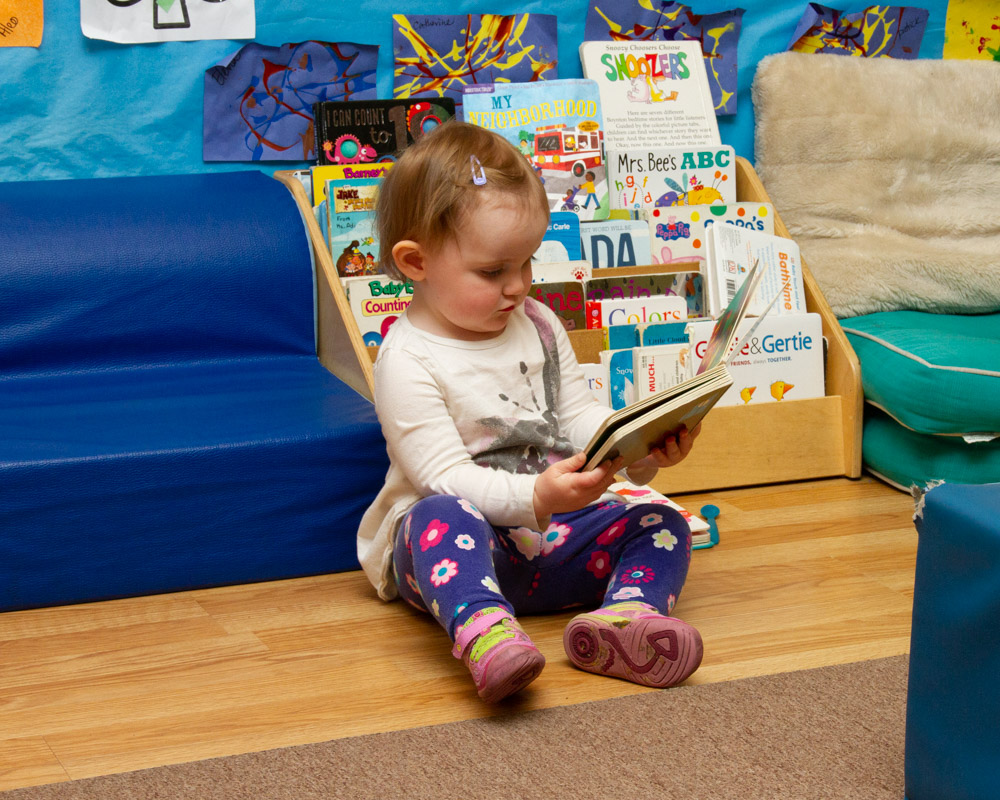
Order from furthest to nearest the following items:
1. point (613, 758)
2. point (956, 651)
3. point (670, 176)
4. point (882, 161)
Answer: point (882, 161) → point (670, 176) → point (613, 758) → point (956, 651)

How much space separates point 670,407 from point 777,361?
919 mm

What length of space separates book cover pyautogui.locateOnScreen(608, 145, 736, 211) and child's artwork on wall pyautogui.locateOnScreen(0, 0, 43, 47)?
1066mm

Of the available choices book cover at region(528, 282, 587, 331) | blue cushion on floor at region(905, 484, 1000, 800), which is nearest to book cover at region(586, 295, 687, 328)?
book cover at region(528, 282, 587, 331)

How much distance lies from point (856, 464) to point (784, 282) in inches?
14.2

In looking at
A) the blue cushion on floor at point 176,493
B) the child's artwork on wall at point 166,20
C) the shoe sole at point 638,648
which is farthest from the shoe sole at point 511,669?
the child's artwork on wall at point 166,20

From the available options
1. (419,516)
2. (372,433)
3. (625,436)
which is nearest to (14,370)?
(372,433)

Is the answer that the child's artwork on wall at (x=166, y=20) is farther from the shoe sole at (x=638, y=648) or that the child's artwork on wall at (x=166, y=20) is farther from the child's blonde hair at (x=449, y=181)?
the shoe sole at (x=638, y=648)

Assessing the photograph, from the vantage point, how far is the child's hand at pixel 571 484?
0.96m

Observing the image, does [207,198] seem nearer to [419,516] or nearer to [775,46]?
[419,516]

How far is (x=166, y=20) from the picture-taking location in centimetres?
181

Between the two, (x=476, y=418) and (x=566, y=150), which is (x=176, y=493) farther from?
(x=566, y=150)

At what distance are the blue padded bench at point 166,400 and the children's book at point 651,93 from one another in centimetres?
69

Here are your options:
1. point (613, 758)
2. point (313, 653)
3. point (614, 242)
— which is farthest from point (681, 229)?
point (613, 758)

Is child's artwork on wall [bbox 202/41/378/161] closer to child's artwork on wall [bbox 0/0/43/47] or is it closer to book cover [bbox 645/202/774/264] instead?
child's artwork on wall [bbox 0/0/43/47]
